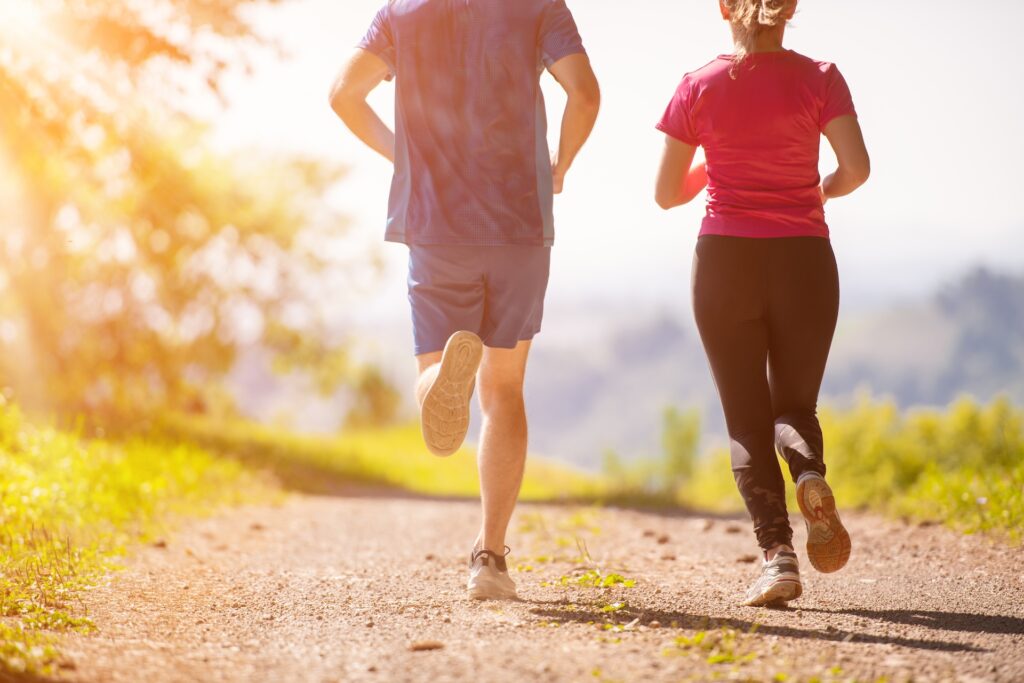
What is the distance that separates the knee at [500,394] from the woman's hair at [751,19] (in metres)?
1.44

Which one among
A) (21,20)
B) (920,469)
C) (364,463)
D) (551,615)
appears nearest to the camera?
(551,615)

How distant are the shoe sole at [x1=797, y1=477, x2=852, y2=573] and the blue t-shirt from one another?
4.33ft

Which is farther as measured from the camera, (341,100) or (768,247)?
(341,100)

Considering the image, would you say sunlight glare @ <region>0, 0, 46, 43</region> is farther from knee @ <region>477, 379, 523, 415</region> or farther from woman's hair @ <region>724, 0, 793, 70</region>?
woman's hair @ <region>724, 0, 793, 70</region>

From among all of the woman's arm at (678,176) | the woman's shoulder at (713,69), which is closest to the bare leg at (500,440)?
the woman's arm at (678,176)

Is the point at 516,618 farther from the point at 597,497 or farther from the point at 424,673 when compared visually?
the point at 597,497

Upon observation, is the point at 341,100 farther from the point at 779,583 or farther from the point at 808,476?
the point at 779,583

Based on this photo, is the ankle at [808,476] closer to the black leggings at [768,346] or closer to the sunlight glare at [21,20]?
the black leggings at [768,346]

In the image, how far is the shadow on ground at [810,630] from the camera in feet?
11.1

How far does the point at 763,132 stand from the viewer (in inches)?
Answer: 148

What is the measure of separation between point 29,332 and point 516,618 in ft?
43.4

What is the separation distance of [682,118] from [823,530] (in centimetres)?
160

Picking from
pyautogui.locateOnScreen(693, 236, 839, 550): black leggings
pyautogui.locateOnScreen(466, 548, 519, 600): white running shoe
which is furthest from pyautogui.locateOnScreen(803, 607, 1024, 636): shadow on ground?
pyautogui.locateOnScreen(466, 548, 519, 600): white running shoe

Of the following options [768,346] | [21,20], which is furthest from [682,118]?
[21,20]
